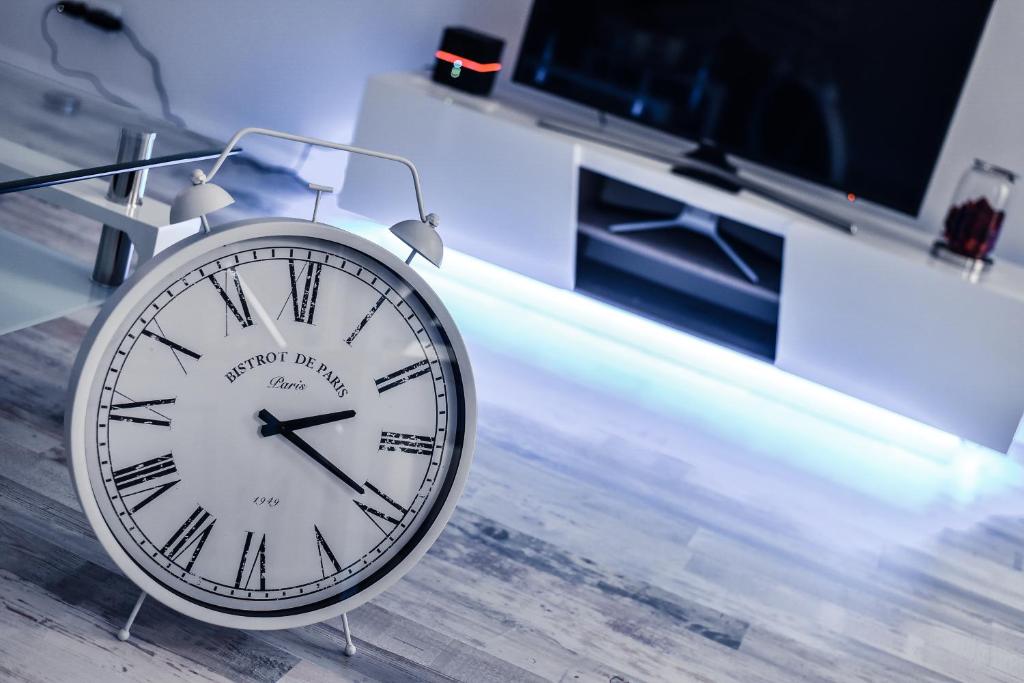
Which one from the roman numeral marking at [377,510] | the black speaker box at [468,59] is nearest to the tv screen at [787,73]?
the black speaker box at [468,59]

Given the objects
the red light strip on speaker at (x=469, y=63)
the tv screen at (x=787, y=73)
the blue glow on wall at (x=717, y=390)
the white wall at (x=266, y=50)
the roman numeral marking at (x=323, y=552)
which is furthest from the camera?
the white wall at (x=266, y=50)

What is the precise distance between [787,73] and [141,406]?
2.10 m

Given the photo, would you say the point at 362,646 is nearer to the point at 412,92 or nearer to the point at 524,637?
the point at 524,637

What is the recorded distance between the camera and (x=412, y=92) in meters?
2.91

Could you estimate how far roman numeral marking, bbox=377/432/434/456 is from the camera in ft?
4.27

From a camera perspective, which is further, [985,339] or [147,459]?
[985,339]

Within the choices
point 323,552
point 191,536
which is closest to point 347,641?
point 323,552

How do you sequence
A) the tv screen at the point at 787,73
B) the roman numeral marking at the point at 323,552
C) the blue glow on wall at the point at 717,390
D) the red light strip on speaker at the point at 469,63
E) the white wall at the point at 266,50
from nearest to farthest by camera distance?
1. the roman numeral marking at the point at 323,552
2. the blue glow on wall at the point at 717,390
3. the tv screen at the point at 787,73
4. the red light strip on speaker at the point at 469,63
5. the white wall at the point at 266,50

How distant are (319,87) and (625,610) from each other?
2277 millimetres

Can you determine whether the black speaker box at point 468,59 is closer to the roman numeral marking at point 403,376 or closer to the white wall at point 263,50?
the white wall at point 263,50

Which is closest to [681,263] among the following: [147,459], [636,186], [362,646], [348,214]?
[636,186]

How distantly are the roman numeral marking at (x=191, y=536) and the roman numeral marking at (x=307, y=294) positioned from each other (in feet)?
0.80

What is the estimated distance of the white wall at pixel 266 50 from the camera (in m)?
3.32

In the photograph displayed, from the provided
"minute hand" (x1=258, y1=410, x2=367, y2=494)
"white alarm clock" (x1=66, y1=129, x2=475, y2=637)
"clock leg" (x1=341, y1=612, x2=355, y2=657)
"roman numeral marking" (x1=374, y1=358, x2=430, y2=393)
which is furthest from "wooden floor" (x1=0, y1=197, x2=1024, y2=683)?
"roman numeral marking" (x1=374, y1=358, x2=430, y2=393)
